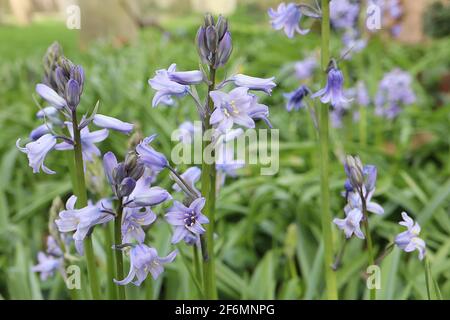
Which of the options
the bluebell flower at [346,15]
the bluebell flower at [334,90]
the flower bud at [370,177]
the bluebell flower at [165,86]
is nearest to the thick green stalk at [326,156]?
the bluebell flower at [334,90]

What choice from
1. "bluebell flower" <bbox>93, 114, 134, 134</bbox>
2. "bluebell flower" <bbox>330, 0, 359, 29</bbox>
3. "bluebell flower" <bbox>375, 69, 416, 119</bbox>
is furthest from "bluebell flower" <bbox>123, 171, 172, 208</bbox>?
"bluebell flower" <bbox>375, 69, 416, 119</bbox>

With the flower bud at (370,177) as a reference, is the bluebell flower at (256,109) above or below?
above

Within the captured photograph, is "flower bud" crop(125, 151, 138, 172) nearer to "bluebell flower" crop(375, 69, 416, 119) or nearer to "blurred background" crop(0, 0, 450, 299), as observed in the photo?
"blurred background" crop(0, 0, 450, 299)

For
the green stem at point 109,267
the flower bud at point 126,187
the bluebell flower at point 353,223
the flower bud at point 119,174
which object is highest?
the flower bud at point 119,174

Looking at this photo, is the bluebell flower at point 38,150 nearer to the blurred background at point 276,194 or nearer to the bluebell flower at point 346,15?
the blurred background at point 276,194
